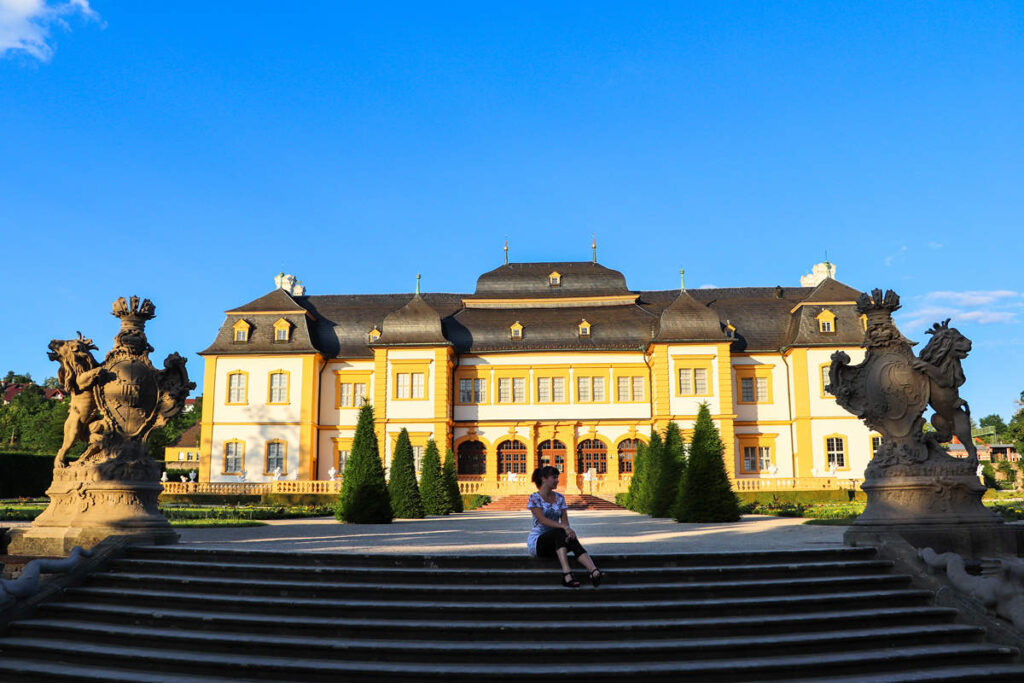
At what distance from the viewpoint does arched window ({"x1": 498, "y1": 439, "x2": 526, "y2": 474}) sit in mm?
39406

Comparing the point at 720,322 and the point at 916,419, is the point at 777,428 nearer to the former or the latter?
the point at 720,322

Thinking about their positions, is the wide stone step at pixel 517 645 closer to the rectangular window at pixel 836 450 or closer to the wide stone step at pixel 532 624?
the wide stone step at pixel 532 624

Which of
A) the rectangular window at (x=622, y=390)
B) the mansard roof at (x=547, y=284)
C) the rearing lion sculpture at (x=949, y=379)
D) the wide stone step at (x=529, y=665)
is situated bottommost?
the wide stone step at (x=529, y=665)

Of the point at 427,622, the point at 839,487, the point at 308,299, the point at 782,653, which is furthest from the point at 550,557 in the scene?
the point at 308,299

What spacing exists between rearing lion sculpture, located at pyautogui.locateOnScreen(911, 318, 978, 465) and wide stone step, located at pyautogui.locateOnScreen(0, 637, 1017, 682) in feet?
12.0

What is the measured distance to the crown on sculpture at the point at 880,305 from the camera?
32.9 ft

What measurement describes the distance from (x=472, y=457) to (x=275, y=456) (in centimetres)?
1032

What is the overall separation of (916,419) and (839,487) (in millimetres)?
26623

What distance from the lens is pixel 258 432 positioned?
39969 mm

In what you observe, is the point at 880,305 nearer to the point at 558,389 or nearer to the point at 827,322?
the point at 558,389

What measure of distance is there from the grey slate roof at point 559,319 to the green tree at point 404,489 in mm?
14951

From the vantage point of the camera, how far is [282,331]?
41.0 m

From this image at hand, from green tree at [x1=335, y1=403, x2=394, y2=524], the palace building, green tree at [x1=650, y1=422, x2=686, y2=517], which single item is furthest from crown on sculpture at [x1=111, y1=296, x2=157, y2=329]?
the palace building

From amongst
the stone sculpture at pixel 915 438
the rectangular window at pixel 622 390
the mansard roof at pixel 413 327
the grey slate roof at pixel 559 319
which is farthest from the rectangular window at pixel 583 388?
the stone sculpture at pixel 915 438
